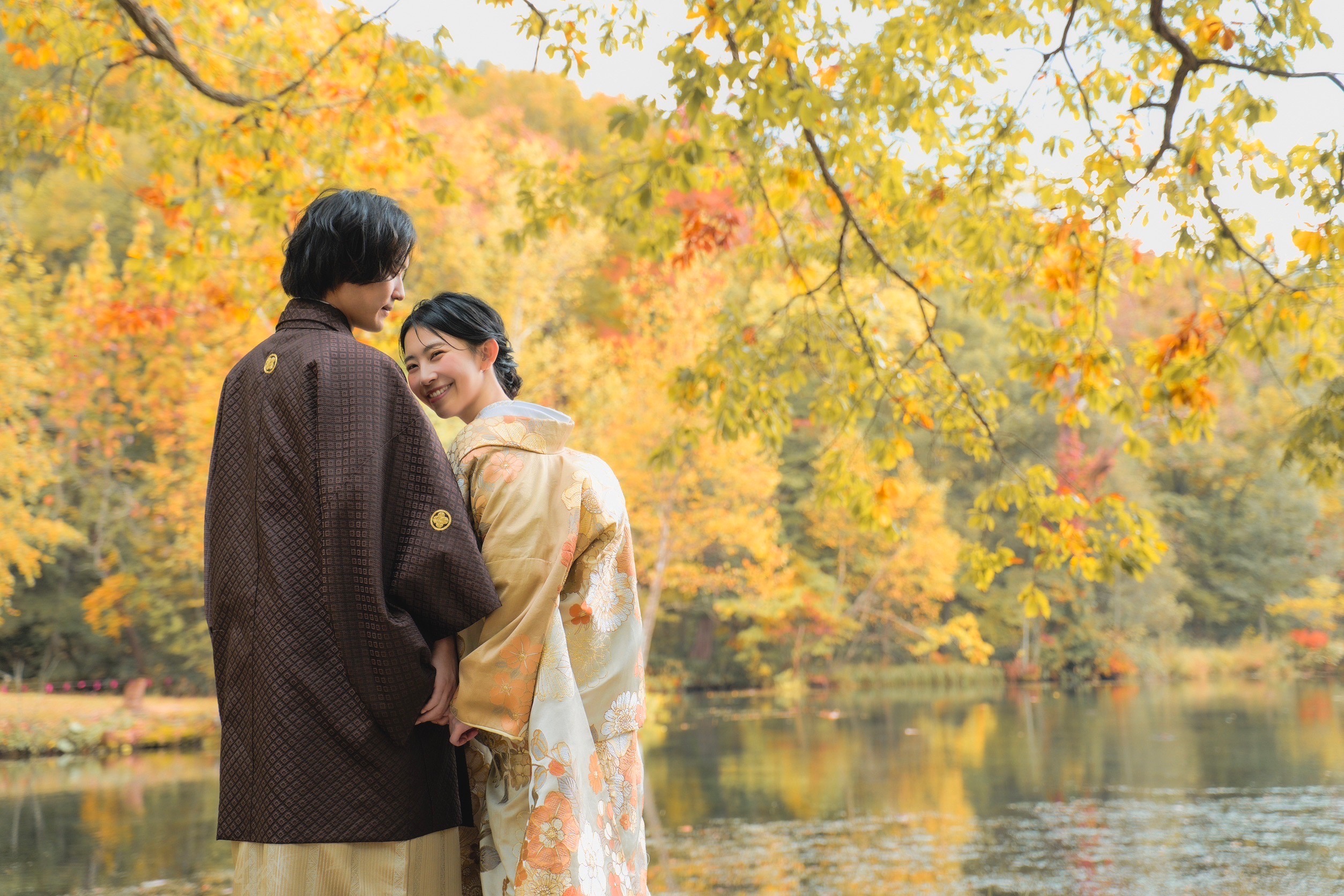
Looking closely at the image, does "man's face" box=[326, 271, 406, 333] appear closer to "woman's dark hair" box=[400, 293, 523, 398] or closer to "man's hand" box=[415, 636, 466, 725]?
"woman's dark hair" box=[400, 293, 523, 398]

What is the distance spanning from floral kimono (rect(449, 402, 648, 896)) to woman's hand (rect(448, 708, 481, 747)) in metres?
0.02

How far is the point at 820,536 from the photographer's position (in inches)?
627

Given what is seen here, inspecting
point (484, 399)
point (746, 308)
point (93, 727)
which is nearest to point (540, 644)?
point (484, 399)

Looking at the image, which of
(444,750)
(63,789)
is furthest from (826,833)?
(63,789)

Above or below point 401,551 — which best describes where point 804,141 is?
above

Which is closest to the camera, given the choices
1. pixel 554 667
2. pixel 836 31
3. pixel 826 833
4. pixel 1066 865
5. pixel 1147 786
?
pixel 554 667

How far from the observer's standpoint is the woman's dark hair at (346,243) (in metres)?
1.64

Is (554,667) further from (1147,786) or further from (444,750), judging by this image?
(1147,786)

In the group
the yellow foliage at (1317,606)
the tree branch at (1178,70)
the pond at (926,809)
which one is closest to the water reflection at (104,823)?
the pond at (926,809)

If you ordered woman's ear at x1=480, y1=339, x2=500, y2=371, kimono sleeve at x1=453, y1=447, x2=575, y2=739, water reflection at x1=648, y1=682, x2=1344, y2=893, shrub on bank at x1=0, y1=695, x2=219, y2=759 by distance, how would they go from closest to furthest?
1. kimono sleeve at x1=453, y1=447, x2=575, y2=739
2. woman's ear at x1=480, y1=339, x2=500, y2=371
3. water reflection at x1=648, y1=682, x2=1344, y2=893
4. shrub on bank at x1=0, y1=695, x2=219, y2=759

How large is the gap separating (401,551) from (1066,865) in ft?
15.0

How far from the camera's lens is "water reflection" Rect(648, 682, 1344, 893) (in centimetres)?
504

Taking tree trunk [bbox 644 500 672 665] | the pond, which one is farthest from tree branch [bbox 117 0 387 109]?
tree trunk [bbox 644 500 672 665]

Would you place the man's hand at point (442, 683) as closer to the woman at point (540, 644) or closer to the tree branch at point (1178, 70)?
the woman at point (540, 644)
